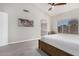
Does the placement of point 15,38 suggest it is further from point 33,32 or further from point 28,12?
point 28,12

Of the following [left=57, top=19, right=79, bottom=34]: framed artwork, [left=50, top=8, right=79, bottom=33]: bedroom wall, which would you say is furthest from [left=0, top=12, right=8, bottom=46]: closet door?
[left=57, top=19, right=79, bottom=34]: framed artwork

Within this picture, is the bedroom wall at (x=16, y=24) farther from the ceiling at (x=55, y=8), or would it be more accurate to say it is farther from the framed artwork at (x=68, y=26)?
the framed artwork at (x=68, y=26)

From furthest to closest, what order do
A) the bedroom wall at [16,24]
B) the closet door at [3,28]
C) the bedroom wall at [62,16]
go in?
the closet door at [3,28], the bedroom wall at [16,24], the bedroom wall at [62,16]

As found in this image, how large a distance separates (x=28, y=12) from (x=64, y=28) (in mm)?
1545

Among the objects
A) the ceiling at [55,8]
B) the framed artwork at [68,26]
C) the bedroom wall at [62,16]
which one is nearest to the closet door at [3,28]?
the ceiling at [55,8]

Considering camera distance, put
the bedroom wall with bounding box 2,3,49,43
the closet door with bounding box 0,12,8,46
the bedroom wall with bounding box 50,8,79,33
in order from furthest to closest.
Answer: the closet door with bounding box 0,12,8,46 < the bedroom wall with bounding box 2,3,49,43 < the bedroom wall with bounding box 50,8,79,33

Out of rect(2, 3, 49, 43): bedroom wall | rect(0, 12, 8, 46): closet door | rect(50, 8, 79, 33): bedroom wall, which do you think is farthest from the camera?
rect(0, 12, 8, 46): closet door

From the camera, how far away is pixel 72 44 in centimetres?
179

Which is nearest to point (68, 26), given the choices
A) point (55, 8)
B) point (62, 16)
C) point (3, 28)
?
point (62, 16)

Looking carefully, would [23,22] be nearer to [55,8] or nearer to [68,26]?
[55,8]

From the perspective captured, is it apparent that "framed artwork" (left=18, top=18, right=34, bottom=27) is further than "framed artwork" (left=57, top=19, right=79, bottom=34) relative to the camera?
Yes

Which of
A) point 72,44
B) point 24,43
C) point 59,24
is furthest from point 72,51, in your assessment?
point 24,43

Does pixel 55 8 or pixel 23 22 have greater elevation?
pixel 55 8

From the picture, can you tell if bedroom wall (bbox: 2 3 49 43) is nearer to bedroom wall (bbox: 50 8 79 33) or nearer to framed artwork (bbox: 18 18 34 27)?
framed artwork (bbox: 18 18 34 27)
